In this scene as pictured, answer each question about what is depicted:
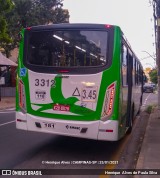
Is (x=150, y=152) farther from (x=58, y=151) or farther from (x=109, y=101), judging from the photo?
(x=58, y=151)

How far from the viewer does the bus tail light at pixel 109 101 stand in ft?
29.2

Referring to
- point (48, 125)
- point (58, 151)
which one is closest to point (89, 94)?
point (48, 125)

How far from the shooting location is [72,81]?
912cm

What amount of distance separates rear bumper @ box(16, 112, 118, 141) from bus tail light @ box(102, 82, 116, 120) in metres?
0.20

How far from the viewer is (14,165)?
27.4 feet

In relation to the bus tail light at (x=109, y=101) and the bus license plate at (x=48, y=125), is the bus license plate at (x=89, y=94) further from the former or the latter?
the bus license plate at (x=48, y=125)

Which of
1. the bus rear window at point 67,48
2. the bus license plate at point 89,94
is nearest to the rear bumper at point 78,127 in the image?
the bus license plate at point 89,94

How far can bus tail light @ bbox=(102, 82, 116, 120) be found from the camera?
8.90 m

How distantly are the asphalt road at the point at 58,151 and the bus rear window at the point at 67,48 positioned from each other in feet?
7.17

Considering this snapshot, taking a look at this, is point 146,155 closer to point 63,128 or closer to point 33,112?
point 63,128

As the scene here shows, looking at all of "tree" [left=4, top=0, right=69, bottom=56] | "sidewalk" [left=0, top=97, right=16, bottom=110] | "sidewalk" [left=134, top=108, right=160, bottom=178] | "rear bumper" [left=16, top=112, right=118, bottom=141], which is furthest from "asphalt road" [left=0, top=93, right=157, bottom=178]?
"tree" [left=4, top=0, right=69, bottom=56]

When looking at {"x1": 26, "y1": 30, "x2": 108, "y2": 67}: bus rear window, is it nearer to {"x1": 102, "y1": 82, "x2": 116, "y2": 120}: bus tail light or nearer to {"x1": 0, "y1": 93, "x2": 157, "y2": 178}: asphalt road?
{"x1": 102, "y1": 82, "x2": 116, "y2": 120}: bus tail light

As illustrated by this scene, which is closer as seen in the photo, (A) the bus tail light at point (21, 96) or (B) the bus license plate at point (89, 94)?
(B) the bus license plate at point (89, 94)

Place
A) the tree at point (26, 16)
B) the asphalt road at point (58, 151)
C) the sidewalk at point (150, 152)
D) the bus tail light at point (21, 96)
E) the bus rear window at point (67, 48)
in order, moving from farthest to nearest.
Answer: the tree at point (26, 16)
the bus tail light at point (21, 96)
the bus rear window at point (67, 48)
the asphalt road at point (58, 151)
the sidewalk at point (150, 152)
